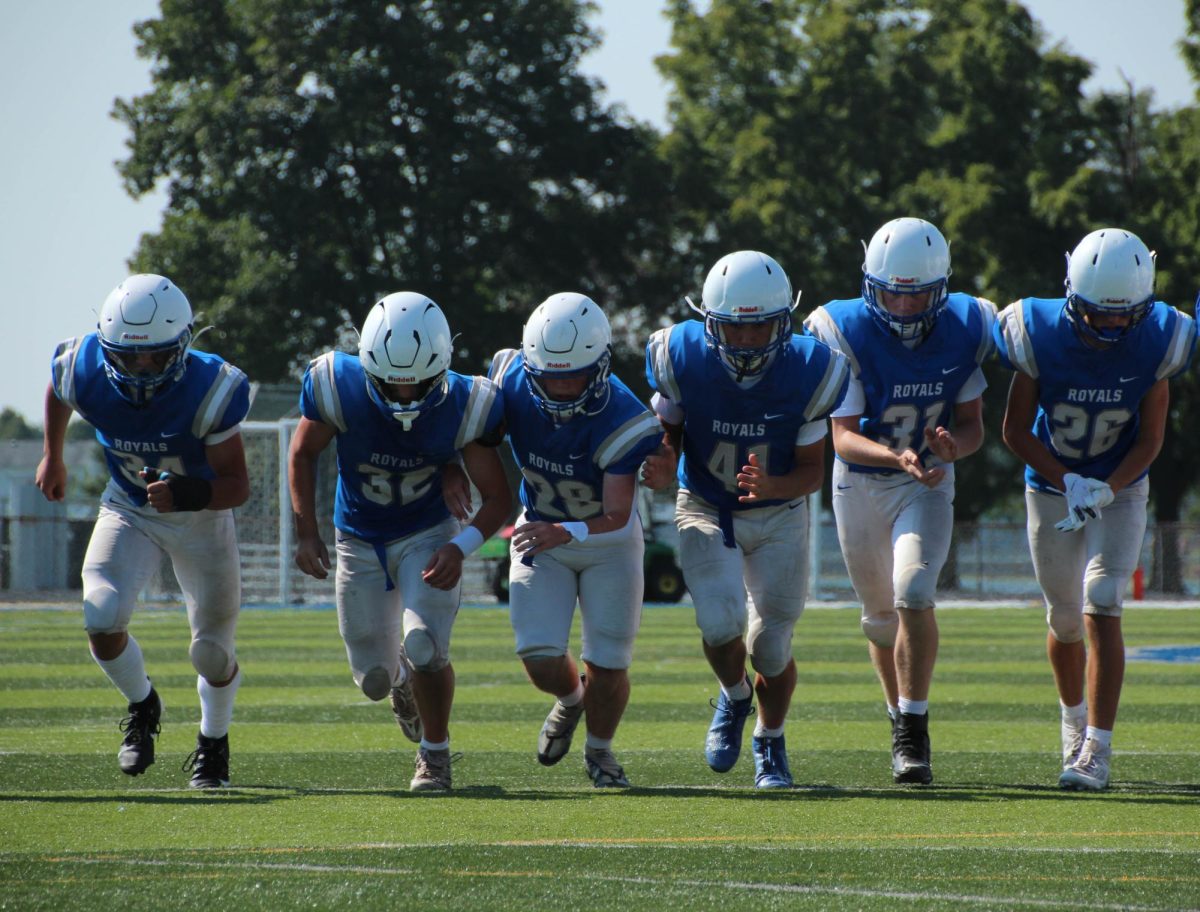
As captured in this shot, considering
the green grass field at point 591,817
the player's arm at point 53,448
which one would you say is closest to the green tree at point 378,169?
the green grass field at point 591,817

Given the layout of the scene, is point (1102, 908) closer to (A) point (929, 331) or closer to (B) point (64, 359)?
(A) point (929, 331)

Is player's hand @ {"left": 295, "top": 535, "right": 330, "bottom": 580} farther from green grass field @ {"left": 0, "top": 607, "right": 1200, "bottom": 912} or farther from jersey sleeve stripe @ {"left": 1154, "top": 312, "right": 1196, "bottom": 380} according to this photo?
jersey sleeve stripe @ {"left": 1154, "top": 312, "right": 1196, "bottom": 380}

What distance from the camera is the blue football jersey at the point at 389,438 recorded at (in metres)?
5.92

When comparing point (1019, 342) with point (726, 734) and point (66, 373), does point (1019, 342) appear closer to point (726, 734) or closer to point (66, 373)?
point (726, 734)

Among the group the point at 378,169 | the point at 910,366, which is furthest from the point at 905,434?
the point at 378,169

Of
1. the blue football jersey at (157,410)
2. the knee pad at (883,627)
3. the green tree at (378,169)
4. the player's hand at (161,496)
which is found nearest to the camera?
the player's hand at (161,496)

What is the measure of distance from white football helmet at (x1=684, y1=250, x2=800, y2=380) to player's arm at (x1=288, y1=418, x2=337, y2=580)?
1454 millimetres

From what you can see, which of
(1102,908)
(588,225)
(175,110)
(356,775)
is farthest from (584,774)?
(175,110)

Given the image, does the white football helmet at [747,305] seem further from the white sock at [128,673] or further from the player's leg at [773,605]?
the white sock at [128,673]

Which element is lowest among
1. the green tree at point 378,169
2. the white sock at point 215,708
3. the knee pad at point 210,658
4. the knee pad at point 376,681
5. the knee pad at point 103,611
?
the white sock at point 215,708

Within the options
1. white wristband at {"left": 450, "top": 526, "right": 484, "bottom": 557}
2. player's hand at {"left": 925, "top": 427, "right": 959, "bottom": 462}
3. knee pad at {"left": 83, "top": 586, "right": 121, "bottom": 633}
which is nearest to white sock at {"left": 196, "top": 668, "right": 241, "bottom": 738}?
knee pad at {"left": 83, "top": 586, "right": 121, "bottom": 633}

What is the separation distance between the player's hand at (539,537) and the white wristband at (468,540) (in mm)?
129

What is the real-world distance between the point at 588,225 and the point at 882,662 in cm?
2307

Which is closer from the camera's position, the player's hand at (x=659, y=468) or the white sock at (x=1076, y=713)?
the player's hand at (x=659, y=468)
